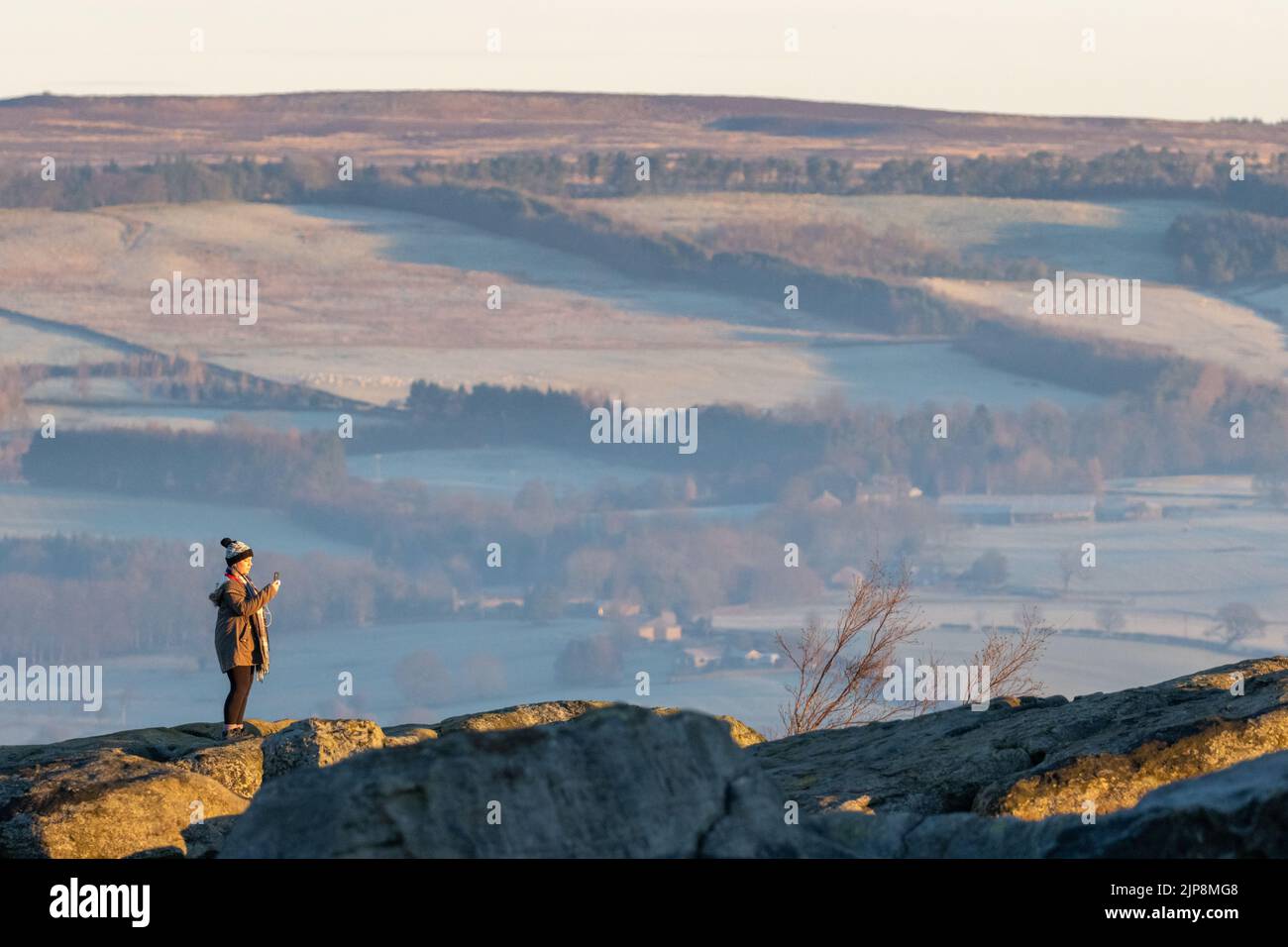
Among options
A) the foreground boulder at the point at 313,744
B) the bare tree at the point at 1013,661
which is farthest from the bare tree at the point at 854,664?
the foreground boulder at the point at 313,744

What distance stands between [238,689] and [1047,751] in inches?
315

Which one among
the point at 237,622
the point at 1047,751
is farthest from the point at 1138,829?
the point at 237,622

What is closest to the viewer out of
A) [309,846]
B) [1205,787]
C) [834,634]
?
[309,846]

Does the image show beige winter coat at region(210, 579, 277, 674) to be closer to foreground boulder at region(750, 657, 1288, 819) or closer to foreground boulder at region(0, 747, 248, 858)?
foreground boulder at region(0, 747, 248, 858)

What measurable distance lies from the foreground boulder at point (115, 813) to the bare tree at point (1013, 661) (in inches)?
998

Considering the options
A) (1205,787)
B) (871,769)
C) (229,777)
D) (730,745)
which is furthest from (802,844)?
(229,777)

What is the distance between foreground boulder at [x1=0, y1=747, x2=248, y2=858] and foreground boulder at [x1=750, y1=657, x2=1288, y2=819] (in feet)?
16.3

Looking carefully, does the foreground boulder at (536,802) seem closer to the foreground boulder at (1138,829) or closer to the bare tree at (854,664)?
the foreground boulder at (1138,829)

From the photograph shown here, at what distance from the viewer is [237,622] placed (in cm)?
2034

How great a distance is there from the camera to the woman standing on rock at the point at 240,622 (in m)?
20.2

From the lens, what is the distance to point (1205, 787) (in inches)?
540

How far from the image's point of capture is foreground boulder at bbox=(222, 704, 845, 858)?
12648 mm

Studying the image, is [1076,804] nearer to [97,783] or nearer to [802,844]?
[802,844]
